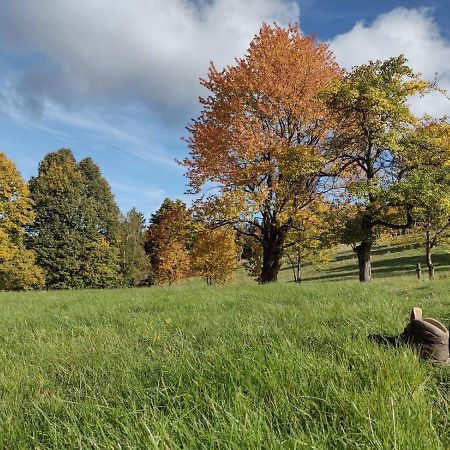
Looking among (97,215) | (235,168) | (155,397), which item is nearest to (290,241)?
(235,168)

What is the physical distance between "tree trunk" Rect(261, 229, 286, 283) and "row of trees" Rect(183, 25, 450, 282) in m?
1.58

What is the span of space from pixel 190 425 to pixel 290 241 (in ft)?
64.9

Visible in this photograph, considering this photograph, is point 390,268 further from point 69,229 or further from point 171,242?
point 69,229

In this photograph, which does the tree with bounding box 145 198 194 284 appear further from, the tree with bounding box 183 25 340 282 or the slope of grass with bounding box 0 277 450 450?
the slope of grass with bounding box 0 277 450 450

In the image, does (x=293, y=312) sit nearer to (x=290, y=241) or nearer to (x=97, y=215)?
(x=290, y=241)

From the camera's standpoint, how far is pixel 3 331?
663cm

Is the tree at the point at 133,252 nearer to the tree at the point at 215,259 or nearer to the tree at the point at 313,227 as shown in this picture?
the tree at the point at 215,259

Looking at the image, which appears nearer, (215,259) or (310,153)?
(310,153)

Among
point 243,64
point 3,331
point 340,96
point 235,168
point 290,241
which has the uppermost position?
point 243,64

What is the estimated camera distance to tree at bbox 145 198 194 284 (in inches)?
758

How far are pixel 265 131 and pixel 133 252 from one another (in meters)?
40.4

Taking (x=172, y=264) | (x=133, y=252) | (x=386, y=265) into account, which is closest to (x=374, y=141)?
(x=172, y=264)

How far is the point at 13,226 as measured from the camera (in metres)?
A: 28.1

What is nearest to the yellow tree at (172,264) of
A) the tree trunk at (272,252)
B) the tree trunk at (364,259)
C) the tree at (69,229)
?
the tree at (69,229)
